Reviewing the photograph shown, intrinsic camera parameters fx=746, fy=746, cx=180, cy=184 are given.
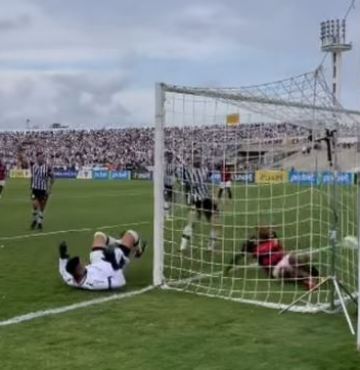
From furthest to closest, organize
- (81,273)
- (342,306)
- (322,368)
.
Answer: (81,273), (342,306), (322,368)

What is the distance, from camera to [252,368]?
604 cm

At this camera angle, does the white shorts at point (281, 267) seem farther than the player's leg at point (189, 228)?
No

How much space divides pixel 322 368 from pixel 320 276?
11.8ft

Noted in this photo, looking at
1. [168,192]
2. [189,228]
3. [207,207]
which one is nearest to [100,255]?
[168,192]

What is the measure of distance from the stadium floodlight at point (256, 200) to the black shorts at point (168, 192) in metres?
0.34

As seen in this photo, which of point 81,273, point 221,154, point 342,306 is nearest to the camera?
point 342,306

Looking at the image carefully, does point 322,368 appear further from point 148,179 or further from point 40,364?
point 148,179

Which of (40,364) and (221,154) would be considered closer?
(40,364)

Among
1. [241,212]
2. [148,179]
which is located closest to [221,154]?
Answer: [241,212]

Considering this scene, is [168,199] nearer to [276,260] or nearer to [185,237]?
[185,237]

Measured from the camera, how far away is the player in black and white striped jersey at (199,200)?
40.0 ft

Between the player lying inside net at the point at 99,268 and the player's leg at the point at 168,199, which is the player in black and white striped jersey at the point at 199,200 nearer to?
the player's leg at the point at 168,199

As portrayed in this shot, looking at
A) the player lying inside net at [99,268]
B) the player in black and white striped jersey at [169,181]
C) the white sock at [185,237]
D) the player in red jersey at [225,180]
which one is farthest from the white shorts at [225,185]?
the player lying inside net at [99,268]

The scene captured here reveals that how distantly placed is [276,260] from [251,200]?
16.5 ft
